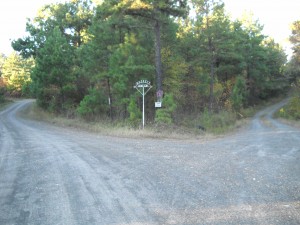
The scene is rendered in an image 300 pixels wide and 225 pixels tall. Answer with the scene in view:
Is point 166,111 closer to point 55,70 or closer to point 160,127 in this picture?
point 160,127

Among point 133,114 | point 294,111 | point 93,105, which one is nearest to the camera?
point 133,114

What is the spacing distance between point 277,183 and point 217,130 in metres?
17.6

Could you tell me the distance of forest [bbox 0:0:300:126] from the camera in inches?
805

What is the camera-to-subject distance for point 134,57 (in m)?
21.0

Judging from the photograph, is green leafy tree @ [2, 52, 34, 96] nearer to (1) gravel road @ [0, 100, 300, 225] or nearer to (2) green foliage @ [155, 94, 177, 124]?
(2) green foliage @ [155, 94, 177, 124]

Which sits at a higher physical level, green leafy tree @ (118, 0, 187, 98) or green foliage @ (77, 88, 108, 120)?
green leafy tree @ (118, 0, 187, 98)

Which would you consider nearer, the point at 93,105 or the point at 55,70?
the point at 93,105

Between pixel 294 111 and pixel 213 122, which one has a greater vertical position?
pixel 294 111

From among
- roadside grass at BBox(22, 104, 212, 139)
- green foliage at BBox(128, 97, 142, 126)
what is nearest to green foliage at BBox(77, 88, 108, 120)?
roadside grass at BBox(22, 104, 212, 139)

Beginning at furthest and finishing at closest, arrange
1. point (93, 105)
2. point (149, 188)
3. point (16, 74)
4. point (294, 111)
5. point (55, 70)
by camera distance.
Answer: point (16, 74)
point (294, 111)
point (55, 70)
point (93, 105)
point (149, 188)

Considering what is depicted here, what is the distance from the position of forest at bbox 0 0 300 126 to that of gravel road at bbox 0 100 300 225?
35.9ft

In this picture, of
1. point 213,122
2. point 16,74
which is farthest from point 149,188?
point 16,74

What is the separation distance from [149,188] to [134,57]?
1567cm

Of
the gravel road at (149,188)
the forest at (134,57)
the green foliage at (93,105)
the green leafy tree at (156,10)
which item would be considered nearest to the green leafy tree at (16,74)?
the forest at (134,57)
